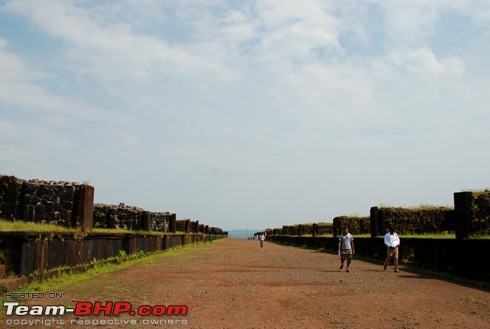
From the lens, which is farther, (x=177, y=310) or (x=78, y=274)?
(x=78, y=274)

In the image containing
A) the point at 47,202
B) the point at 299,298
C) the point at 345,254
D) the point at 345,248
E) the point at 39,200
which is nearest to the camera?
the point at 299,298

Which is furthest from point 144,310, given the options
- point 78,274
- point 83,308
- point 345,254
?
point 345,254

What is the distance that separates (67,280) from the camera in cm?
1116

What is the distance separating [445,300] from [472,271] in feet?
16.8

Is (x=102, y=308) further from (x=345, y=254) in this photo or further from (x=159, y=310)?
(x=345, y=254)

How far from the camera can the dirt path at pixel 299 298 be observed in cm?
724

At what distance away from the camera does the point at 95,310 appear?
750cm

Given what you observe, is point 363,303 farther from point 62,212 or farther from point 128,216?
point 128,216

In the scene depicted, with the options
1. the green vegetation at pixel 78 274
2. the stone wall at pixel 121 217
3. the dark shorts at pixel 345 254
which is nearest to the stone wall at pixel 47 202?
Answer: the green vegetation at pixel 78 274

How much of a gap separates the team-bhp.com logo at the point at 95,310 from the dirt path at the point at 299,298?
34cm

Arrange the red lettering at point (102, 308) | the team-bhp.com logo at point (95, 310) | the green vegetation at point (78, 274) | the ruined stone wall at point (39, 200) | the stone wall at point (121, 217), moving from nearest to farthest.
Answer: the team-bhp.com logo at point (95, 310), the red lettering at point (102, 308), the green vegetation at point (78, 274), the ruined stone wall at point (39, 200), the stone wall at point (121, 217)

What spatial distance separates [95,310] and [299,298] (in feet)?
13.5

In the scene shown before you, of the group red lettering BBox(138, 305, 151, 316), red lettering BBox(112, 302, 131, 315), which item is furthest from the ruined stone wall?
red lettering BBox(138, 305, 151, 316)

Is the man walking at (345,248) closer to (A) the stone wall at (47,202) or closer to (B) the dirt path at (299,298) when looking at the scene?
(B) the dirt path at (299,298)
